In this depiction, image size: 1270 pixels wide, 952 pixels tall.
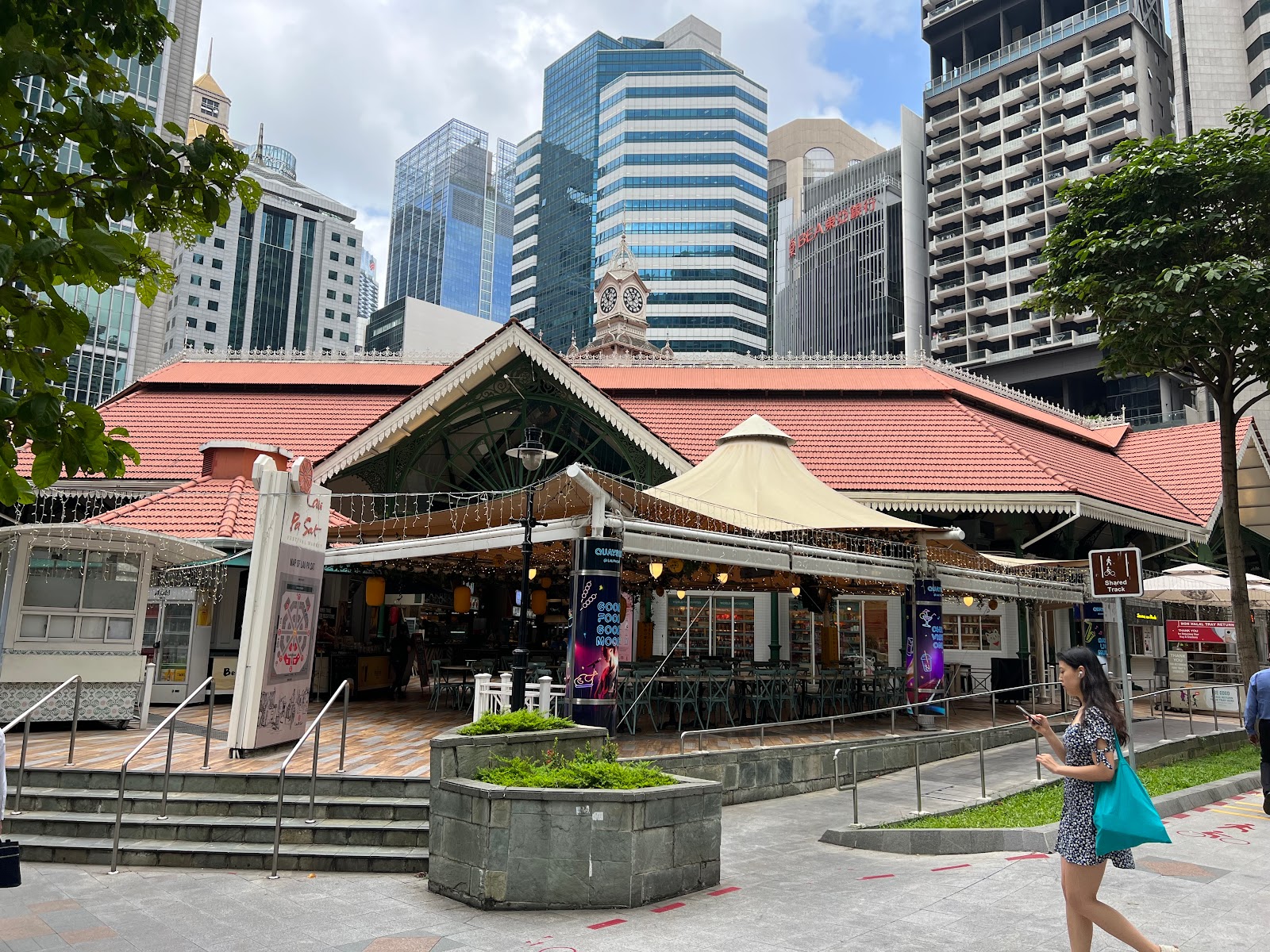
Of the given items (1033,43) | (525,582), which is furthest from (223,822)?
(1033,43)

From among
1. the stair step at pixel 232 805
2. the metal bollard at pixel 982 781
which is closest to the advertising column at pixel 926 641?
the metal bollard at pixel 982 781

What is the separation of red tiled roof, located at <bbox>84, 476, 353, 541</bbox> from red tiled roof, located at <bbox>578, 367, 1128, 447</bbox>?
10.1m

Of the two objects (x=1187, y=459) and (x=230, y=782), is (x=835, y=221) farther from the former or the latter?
(x=230, y=782)

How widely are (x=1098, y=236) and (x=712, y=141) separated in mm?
99312

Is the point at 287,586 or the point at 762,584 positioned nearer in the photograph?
the point at 287,586

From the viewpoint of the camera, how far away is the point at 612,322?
155 feet

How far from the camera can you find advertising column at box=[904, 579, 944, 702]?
15.6m

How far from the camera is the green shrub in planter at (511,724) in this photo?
8.09 meters

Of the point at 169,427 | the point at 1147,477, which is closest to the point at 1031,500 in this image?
the point at 1147,477

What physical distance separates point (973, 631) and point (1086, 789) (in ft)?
67.4

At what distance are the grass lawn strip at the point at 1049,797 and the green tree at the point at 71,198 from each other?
7853mm

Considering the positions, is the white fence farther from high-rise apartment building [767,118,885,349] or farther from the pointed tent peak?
high-rise apartment building [767,118,885,349]

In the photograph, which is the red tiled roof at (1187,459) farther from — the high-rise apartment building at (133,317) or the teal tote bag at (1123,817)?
the high-rise apartment building at (133,317)

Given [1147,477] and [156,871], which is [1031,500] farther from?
[156,871]
